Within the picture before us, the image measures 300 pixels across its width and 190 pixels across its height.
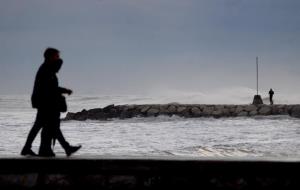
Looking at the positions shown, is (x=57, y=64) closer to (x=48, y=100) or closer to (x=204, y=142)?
(x=48, y=100)

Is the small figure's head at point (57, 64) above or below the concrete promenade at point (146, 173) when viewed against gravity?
above

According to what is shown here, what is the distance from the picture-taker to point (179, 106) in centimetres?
3141

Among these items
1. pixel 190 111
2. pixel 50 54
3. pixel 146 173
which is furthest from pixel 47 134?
pixel 190 111

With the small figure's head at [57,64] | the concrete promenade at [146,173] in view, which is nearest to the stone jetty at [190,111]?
the concrete promenade at [146,173]

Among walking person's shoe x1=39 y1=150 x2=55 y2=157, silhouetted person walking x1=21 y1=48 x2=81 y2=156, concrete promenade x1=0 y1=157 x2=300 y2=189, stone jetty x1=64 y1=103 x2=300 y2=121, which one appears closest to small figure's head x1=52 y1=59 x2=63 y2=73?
silhouetted person walking x1=21 y1=48 x2=81 y2=156

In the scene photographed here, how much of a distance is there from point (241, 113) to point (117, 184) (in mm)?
24433

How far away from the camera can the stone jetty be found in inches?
1141

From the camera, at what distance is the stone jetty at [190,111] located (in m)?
29.0

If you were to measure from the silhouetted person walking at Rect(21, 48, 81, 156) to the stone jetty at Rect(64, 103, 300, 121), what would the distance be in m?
23.6

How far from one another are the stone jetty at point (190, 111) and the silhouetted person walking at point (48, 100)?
23634 millimetres

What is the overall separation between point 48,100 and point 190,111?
24.8 m

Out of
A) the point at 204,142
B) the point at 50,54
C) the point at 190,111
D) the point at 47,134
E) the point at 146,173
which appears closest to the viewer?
the point at 146,173

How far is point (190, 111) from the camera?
30.5 meters

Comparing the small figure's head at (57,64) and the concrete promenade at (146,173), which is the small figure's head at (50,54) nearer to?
the small figure's head at (57,64)
